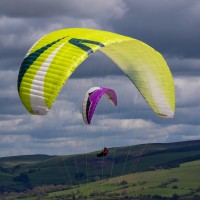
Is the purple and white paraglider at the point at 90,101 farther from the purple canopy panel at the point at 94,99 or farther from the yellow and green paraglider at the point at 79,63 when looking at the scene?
the yellow and green paraglider at the point at 79,63

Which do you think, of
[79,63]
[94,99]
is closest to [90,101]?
[94,99]

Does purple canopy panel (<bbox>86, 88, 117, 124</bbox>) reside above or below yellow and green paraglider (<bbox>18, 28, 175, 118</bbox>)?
below

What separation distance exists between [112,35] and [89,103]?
6.00 metres

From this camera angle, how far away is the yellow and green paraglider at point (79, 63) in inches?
2135

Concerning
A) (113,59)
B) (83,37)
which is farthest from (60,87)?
(113,59)

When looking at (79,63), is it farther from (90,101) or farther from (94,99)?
(90,101)

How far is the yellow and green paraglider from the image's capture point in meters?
54.2

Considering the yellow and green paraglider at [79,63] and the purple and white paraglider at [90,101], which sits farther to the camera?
the purple and white paraglider at [90,101]

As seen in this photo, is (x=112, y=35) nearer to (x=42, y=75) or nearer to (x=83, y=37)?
(x=83, y=37)

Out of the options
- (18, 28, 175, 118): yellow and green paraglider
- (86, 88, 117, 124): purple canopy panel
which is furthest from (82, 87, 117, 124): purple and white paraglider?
(18, 28, 175, 118): yellow and green paraglider

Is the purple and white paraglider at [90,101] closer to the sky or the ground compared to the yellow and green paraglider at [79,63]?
closer to the ground

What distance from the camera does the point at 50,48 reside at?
56.9 meters

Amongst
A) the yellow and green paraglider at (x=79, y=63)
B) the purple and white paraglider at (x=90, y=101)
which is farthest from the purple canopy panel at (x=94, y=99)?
the yellow and green paraglider at (x=79, y=63)

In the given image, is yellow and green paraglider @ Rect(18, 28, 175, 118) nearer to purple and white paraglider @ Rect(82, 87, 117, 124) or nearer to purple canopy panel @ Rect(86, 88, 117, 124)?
purple canopy panel @ Rect(86, 88, 117, 124)
